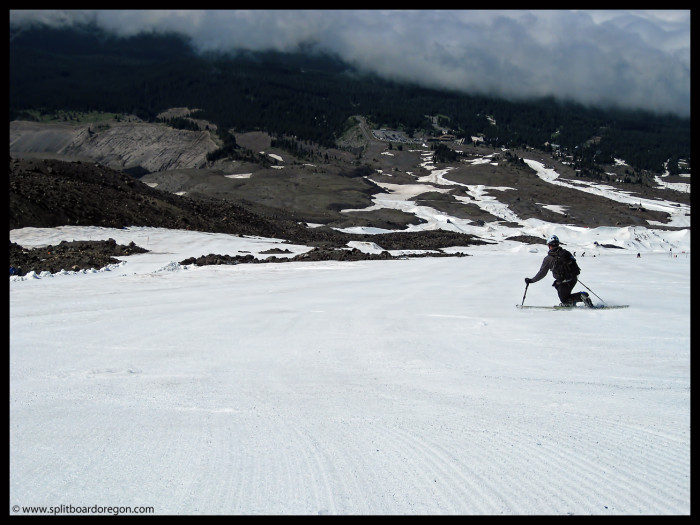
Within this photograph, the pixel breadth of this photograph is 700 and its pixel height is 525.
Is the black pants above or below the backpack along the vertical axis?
below

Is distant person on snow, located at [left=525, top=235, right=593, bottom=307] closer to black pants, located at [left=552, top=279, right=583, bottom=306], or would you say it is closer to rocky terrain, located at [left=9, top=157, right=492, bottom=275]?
black pants, located at [left=552, top=279, right=583, bottom=306]

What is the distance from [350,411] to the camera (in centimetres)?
380

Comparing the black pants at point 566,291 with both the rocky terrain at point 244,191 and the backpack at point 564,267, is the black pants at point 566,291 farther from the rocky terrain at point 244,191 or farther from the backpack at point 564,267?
the rocky terrain at point 244,191

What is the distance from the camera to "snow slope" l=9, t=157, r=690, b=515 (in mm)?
2648

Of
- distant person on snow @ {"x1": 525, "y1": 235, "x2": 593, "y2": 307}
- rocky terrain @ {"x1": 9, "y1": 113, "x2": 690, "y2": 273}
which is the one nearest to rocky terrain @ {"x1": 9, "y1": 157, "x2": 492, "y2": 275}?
rocky terrain @ {"x1": 9, "y1": 113, "x2": 690, "y2": 273}

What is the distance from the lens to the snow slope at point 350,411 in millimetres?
2648

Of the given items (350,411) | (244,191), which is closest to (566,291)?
(350,411)

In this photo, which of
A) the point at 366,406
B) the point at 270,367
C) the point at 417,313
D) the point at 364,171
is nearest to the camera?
the point at 366,406

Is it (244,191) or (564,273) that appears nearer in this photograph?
(564,273)

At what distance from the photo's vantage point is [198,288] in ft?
41.5

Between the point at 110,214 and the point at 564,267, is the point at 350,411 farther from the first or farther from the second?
the point at 110,214

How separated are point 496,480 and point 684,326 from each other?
215 inches

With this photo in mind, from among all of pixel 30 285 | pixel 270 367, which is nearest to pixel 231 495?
pixel 270 367

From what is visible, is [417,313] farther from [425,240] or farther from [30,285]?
[425,240]
